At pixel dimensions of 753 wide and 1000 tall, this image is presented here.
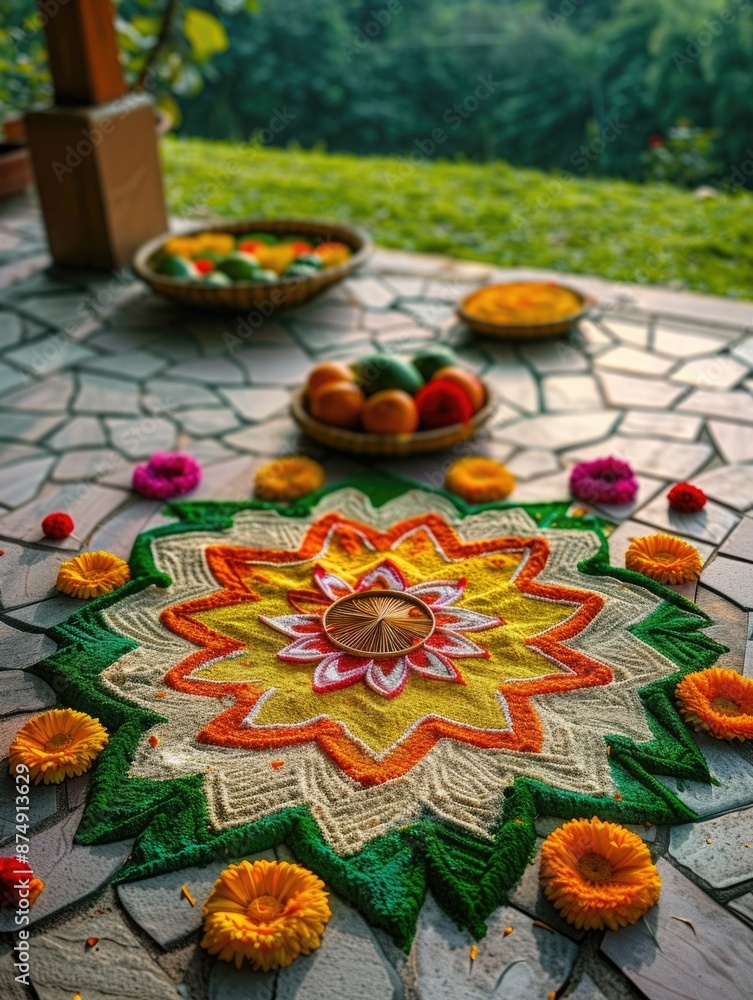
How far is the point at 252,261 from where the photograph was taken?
190 inches

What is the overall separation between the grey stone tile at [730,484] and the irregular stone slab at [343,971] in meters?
2.04

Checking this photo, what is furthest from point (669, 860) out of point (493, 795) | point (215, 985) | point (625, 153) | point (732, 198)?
point (625, 153)

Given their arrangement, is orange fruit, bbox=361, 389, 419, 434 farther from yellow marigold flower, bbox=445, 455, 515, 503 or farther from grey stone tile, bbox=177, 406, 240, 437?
grey stone tile, bbox=177, 406, 240, 437

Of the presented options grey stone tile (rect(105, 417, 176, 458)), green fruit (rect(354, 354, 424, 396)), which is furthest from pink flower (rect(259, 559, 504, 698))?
grey stone tile (rect(105, 417, 176, 458))

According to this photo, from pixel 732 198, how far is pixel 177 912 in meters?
6.45

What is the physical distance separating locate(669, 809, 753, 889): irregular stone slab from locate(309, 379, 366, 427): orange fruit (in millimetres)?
1970

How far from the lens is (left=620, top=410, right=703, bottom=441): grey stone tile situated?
3.79m

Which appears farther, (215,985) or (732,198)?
(732,198)

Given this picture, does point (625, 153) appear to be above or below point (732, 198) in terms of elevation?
below

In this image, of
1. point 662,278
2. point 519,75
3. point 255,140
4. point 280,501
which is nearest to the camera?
point 280,501

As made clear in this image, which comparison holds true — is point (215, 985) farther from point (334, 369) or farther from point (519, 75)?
point (519, 75)

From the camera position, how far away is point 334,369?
12.2 ft

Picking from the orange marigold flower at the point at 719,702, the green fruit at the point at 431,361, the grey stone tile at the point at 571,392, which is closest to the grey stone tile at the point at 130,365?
the green fruit at the point at 431,361

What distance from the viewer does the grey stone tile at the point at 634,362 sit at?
4.30m
